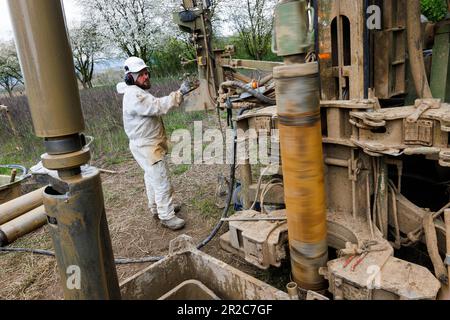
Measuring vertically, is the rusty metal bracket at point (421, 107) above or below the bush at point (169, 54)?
below

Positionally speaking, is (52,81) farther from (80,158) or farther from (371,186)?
(371,186)

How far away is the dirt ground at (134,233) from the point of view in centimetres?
372

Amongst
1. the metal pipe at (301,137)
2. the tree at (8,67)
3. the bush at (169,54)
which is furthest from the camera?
the tree at (8,67)

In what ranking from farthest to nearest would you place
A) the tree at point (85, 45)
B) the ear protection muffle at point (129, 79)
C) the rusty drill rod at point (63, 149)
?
the tree at point (85, 45)
the ear protection muffle at point (129, 79)
the rusty drill rod at point (63, 149)

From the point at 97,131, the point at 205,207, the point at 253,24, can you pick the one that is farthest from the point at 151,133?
the point at 253,24

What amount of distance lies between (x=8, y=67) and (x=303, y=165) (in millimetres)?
28966

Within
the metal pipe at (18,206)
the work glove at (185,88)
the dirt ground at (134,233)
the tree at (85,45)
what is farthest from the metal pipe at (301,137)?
the tree at (85,45)

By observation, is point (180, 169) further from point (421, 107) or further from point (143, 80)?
point (421, 107)

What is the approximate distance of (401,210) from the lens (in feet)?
9.15

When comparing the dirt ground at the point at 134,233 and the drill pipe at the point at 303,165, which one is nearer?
the drill pipe at the point at 303,165

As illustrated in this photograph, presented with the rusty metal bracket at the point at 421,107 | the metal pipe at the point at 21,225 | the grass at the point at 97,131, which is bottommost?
the metal pipe at the point at 21,225

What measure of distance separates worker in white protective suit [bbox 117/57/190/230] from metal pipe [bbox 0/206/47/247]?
1.45 m

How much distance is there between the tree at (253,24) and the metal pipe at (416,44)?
1905cm

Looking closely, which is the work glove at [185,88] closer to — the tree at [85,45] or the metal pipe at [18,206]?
the metal pipe at [18,206]
